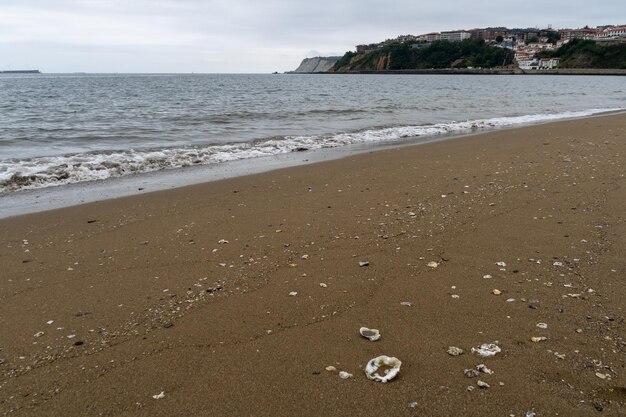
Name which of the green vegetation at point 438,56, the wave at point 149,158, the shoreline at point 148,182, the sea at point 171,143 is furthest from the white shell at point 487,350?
the green vegetation at point 438,56

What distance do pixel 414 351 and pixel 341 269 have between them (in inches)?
53.0

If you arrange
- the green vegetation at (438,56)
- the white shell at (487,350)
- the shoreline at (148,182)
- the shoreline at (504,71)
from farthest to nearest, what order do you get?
the green vegetation at (438,56), the shoreline at (504,71), the shoreline at (148,182), the white shell at (487,350)

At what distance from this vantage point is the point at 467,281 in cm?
374

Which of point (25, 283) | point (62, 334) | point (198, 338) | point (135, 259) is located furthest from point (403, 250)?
point (25, 283)

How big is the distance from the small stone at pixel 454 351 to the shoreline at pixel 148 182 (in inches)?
241

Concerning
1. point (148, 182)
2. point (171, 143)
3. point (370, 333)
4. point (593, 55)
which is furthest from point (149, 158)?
point (593, 55)

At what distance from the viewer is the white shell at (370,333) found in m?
2.94

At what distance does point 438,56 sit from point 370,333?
17567 cm

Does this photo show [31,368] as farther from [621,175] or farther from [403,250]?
[621,175]

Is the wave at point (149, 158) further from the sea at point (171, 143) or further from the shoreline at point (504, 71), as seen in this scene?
the shoreline at point (504, 71)

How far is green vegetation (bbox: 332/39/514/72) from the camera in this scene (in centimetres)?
15275

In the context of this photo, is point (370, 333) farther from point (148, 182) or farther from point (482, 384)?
point (148, 182)

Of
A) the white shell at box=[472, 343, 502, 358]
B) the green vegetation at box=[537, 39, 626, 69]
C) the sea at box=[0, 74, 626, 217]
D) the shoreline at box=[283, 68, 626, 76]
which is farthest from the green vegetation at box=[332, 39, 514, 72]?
the white shell at box=[472, 343, 502, 358]

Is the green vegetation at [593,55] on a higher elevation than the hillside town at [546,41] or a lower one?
lower
